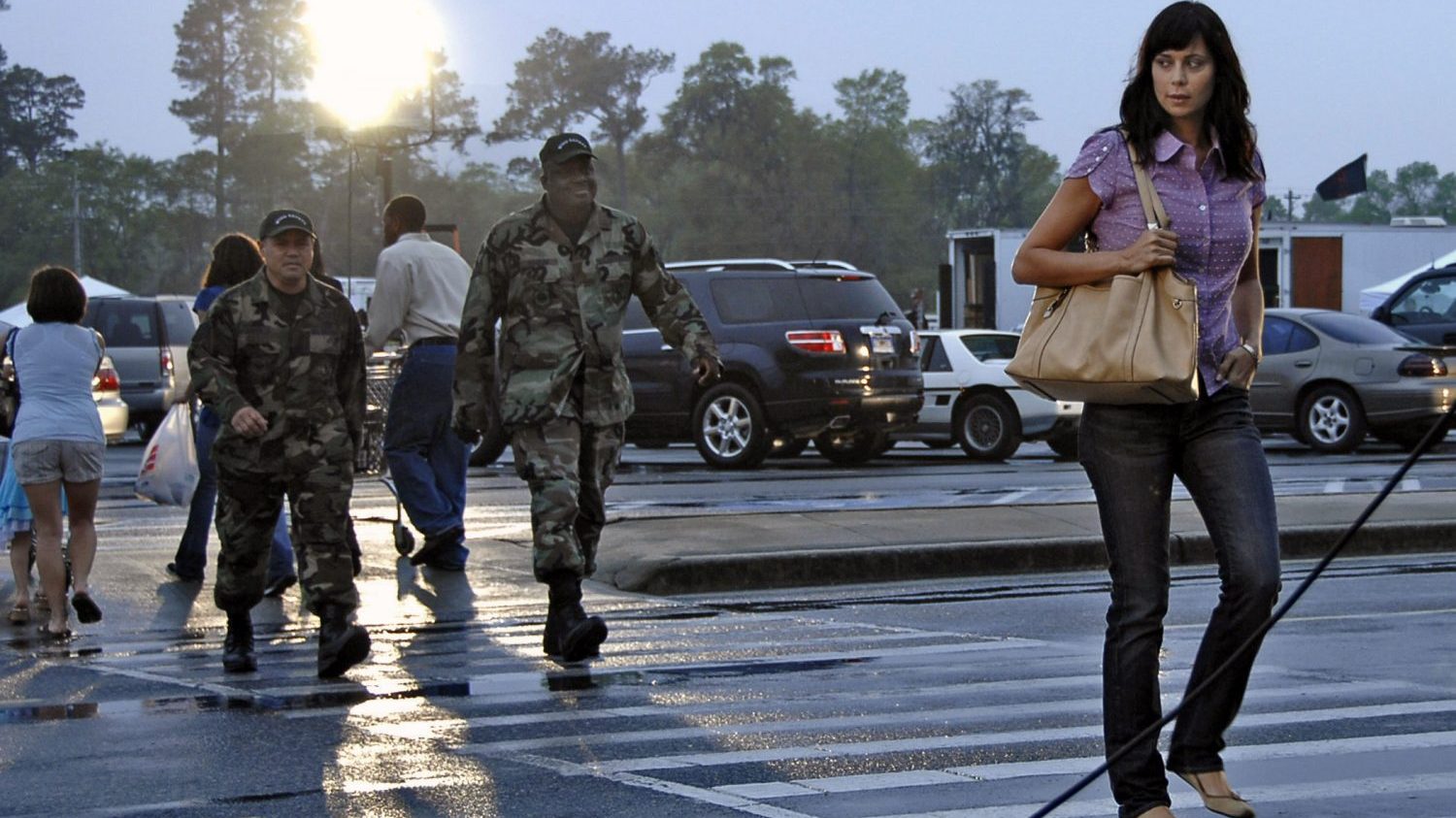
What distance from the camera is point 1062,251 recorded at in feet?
16.0

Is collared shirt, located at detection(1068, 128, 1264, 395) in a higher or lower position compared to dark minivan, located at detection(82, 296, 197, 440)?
higher

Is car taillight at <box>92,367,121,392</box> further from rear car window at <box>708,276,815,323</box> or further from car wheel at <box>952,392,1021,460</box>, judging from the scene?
car wheel at <box>952,392,1021,460</box>

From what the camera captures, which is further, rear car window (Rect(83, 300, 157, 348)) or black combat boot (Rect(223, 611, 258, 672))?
rear car window (Rect(83, 300, 157, 348))

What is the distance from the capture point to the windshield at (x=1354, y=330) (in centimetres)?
2200

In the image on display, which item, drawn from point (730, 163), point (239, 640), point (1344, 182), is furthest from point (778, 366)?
point (730, 163)

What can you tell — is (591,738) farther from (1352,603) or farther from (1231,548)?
(1352,603)

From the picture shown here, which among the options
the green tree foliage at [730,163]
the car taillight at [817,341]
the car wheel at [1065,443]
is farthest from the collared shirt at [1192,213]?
the green tree foliage at [730,163]

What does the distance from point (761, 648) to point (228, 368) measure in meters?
2.22

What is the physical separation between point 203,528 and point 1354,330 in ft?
47.0

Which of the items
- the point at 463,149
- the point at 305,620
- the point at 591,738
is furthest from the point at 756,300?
the point at 463,149

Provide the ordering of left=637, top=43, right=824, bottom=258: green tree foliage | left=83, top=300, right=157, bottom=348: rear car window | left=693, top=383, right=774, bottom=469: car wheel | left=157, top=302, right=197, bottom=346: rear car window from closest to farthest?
left=693, top=383, right=774, bottom=469: car wheel < left=83, top=300, right=157, bottom=348: rear car window < left=157, top=302, right=197, bottom=346: rear car window < left=637, top=43, right=824, bottom=258: green tree foliage

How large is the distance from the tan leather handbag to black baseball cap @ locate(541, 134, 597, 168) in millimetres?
3564

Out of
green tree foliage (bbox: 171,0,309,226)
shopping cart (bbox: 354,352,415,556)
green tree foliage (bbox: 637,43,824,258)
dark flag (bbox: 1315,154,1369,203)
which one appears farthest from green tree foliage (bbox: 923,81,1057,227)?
shopping cart (bbox: 354,352,415,556)

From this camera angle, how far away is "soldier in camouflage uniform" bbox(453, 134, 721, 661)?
8.09 meters
